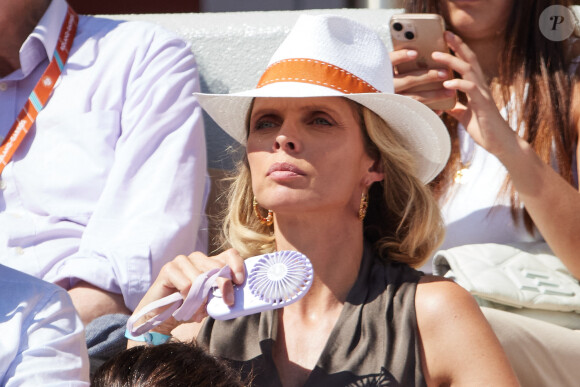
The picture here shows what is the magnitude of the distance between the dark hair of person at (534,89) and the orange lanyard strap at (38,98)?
117cm

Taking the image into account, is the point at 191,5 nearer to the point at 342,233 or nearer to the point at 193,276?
the point at 342,233

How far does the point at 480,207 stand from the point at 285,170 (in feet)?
3.07

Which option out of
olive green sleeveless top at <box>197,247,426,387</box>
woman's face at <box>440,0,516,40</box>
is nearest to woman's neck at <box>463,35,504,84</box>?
woman's face at <box>440,0,516,40</box>

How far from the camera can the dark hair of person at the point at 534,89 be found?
117 inches

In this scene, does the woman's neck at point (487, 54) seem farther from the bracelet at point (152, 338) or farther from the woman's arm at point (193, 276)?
the bracelet at point (152, 338)

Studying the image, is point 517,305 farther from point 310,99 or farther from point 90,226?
point 90,226

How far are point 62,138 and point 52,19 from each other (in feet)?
1.49

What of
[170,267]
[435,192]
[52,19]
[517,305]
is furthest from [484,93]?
[52,19]

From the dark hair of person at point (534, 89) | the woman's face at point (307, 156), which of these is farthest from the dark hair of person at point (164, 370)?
the dark hair of person at point (534, 89)

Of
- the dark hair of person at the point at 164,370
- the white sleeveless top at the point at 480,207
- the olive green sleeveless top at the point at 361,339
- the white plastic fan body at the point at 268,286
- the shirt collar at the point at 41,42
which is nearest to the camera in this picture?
the dark hair of person at the point at 164,370

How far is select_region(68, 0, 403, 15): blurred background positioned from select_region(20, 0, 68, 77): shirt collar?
8.24 feet

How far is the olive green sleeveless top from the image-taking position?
2.19m

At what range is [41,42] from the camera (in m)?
3.14

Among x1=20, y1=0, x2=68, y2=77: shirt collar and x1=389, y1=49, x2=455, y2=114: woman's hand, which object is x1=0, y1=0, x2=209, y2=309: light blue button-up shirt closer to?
x1=20, y1=0, x2=68, y2=77: shirt collar
